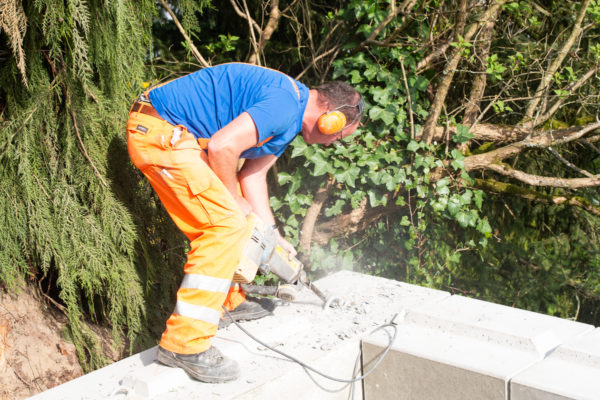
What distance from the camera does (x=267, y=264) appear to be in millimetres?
2758

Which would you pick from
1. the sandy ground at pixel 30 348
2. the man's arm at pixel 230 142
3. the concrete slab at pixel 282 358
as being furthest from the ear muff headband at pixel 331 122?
the sandy ground at pixel 30 348

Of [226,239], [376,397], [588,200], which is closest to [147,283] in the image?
[226,239]

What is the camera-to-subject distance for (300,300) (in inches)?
126

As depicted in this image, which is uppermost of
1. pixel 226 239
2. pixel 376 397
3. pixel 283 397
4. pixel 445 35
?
pixel 445 35

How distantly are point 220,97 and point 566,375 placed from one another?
1940 millimetres

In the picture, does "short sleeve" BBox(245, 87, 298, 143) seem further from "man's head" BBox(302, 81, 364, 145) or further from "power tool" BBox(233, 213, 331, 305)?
"power tool" BBox(233, 213, 331, 305)

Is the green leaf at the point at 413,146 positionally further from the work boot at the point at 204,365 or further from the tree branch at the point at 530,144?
the work boot at the point at 204,365

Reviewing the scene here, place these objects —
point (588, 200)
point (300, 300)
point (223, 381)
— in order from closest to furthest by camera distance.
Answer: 1. point (223, 381)
2. point (300, 300)
3. point (588, 200)

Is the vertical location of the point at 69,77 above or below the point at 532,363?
above

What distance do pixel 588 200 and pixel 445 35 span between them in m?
1.87

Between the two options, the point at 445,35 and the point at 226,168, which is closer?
the point at 226,168

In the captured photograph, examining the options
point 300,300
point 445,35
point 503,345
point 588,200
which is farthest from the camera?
point 588,200

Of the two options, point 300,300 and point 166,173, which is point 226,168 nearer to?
point 166,173

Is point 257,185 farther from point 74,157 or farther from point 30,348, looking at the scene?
point 30,348
